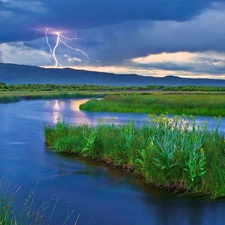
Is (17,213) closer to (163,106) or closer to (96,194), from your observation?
(96,194)

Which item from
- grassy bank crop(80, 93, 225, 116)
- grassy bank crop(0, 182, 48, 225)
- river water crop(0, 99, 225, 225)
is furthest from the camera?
grassy bank crop(80, 93, 225, 116)

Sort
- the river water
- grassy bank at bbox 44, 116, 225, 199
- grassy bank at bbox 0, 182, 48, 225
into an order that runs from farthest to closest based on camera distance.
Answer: grassy bank at bbox 44, 116, 225, 199 < the river water < grassy bank at bbox 0, 182, 48, 225

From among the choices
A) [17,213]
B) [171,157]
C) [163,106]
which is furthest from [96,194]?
[163,106]

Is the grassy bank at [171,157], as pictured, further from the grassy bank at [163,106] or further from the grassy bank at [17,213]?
the grassy bank at [163,106]

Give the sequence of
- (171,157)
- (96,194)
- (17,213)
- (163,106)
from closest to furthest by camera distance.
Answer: (17,213) → (171,157) → (96,194) → (163,106)

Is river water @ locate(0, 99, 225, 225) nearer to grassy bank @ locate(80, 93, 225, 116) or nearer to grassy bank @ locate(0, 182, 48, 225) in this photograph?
grassy bank @ locate(0, 182, 48, 225)

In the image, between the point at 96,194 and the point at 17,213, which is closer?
the point at 17,213

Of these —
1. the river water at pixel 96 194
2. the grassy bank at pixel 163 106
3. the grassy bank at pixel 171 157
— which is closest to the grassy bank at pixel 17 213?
the river water at pixel 96 194

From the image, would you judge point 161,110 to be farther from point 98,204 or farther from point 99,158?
point 98,204

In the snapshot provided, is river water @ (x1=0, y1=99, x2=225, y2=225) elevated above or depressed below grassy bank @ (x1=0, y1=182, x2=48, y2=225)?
below

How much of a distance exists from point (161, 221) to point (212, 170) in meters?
2.61

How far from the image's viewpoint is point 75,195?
1193cm

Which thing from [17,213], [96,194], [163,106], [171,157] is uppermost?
[171,157]

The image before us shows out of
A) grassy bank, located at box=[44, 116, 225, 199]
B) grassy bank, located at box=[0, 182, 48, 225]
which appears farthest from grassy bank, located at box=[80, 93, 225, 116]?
grassy bank, located at box=[0, 182, 48, 225]
